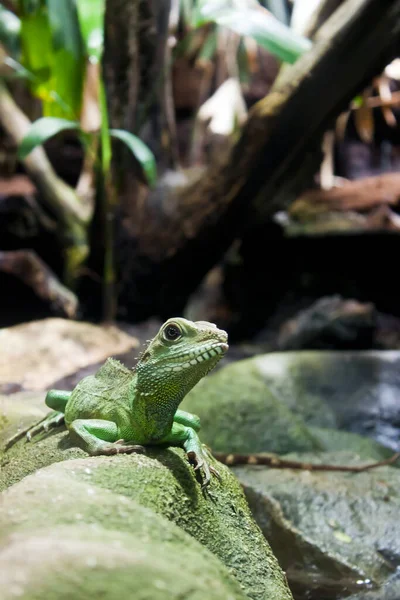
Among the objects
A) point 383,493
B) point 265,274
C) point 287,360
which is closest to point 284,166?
point 287,360

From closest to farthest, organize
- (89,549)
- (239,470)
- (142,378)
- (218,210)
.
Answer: (89,549) → (142,378) → (239,470) → (218,210)

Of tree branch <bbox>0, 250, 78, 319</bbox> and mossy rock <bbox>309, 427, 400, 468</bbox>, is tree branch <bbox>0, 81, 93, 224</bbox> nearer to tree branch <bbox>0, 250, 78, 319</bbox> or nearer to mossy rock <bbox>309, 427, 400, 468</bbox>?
tree branch <bbox>0, 250, 78, 319</bbox>

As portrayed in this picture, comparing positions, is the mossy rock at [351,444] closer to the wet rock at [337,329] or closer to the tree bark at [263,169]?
the wet rock at [337,329]

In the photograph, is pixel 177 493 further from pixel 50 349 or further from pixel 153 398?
pixel 50 349

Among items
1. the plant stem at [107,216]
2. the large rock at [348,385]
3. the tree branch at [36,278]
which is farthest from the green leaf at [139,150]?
the large rock at [348,385]

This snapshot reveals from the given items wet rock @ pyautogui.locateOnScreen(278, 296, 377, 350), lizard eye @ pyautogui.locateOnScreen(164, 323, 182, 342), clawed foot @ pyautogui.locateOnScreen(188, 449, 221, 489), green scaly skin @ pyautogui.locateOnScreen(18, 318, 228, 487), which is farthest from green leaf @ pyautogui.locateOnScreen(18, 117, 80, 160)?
Answer: wet rock @ pyautogui.locateOnScreen(278, 296, 377, 350)

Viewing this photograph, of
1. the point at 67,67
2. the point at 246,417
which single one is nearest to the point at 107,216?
the point at 67,67

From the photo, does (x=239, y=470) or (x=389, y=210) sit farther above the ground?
(x=389, y=210)

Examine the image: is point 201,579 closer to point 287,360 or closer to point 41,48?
point 287,360
